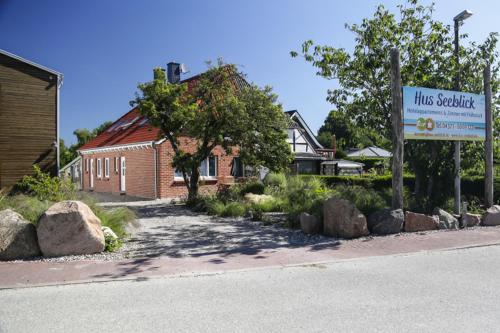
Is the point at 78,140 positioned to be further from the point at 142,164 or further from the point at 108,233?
the point at 108,233

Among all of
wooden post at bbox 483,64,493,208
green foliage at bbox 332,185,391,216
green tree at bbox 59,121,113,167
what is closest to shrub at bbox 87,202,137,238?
green foliage at bbox 332,185,391,216

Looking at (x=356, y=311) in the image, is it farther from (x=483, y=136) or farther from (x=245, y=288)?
(x=483, y=136)

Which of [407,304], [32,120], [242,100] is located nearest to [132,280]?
[407,304]

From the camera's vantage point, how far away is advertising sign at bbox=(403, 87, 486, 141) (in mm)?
11539

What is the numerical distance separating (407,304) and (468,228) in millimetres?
7074

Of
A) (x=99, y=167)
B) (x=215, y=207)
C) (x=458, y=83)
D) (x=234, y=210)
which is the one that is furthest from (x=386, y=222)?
(x=99, y=167)

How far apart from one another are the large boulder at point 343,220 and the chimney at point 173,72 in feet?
67.7

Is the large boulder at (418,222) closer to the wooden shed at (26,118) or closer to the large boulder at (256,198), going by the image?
the large boulder at (256,198)

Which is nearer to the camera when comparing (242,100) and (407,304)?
(407,304)

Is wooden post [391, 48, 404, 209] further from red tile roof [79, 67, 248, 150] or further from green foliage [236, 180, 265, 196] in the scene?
red tile roof [79, 67, 248, 150]

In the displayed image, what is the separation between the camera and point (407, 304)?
5.16 m

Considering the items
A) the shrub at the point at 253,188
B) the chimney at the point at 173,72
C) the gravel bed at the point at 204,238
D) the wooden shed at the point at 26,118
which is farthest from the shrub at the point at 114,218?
the chimney at the point at 173,72

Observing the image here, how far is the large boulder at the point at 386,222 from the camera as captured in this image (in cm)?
1011

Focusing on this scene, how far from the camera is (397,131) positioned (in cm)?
1131
